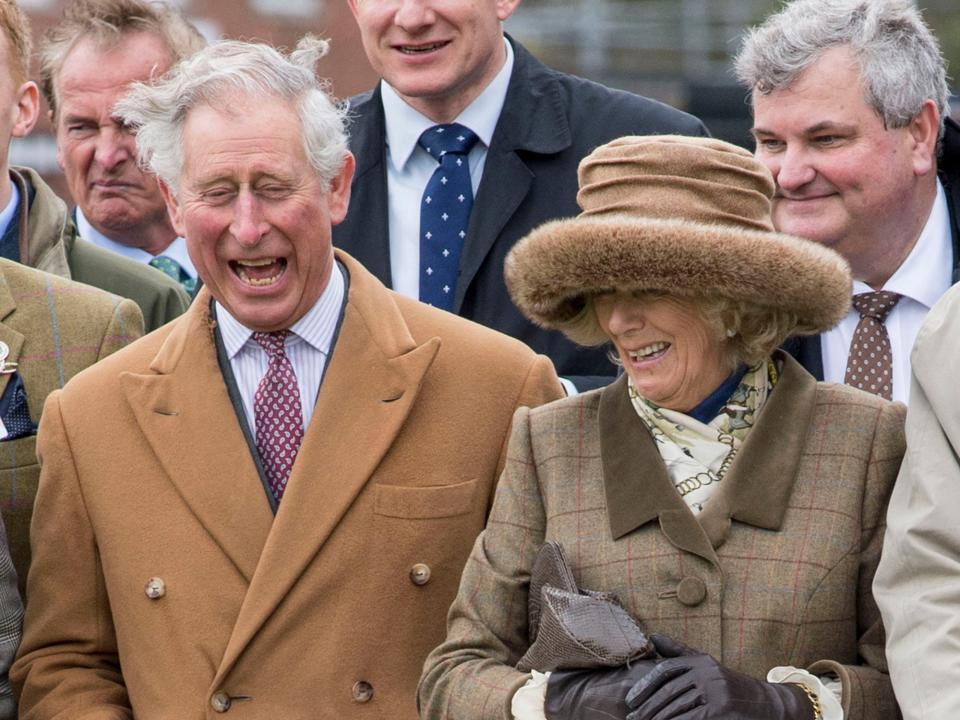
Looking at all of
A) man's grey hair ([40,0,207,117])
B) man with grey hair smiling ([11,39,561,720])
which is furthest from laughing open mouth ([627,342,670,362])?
man's grey hair ([40,0,207,117])

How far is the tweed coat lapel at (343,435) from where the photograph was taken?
383 cm

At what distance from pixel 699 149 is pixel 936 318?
1.72 feet

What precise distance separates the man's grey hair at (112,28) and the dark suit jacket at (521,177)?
34.1 inches

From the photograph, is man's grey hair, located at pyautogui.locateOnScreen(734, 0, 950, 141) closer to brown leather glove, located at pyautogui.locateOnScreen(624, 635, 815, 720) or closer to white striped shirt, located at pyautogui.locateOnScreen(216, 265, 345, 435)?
white striped shirt, located at pyautogui.locateOnScreen(216, 265, 345, 435)

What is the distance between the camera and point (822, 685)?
330 cm

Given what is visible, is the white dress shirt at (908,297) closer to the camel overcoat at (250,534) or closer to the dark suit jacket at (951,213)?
the dark suit jacket at (951,213)

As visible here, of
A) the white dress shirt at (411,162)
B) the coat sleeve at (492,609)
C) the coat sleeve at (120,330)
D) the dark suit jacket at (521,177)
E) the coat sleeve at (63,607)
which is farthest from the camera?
the white dress shirt at (411,162)

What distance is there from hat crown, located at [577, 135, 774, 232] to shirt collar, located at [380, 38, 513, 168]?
4.42 feet

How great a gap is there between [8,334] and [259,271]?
0.65 m

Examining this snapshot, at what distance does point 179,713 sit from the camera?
384cm

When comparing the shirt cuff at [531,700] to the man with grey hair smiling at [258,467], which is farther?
the man with grey hair smiling at [258,467]

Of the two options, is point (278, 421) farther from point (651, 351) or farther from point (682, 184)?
point (682, 184)

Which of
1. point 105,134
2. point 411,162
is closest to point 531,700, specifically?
point 411,162

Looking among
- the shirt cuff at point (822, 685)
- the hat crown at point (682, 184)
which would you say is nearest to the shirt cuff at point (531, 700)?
the shirt cuff at point (822, 685)
